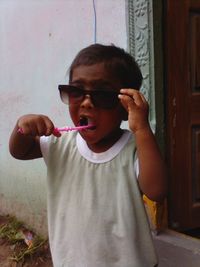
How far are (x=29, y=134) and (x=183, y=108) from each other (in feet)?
5.67

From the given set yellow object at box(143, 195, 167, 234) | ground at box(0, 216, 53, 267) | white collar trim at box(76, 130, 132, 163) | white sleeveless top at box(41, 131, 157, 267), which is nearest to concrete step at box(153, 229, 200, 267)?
yellow object at box(143, 195, 167, 234)

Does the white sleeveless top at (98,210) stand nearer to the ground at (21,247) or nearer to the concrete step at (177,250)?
the concrete step at (177,250)

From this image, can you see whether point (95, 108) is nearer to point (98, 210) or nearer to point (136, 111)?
point (136, 111)

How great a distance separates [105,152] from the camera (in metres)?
1.43

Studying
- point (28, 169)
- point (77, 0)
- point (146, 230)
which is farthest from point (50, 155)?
point (28, 169)

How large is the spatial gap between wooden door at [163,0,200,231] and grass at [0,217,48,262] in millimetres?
1198

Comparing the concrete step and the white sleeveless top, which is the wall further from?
the white sleeveless top

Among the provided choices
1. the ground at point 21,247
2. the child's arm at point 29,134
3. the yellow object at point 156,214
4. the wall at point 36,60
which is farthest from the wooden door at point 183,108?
the child's arm at point 29,134

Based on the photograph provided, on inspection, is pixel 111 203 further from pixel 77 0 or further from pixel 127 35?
pixel 77 0

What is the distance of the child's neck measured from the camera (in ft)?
4.77

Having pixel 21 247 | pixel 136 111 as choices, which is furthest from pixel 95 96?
pixel 21 247

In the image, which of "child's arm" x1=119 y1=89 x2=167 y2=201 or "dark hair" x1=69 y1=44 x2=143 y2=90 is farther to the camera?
"dark hair" x1=69 y1=44 x2=143 y2=90

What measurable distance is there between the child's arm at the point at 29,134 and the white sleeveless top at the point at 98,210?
88 mm

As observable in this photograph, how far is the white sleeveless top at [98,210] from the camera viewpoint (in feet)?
4.54
